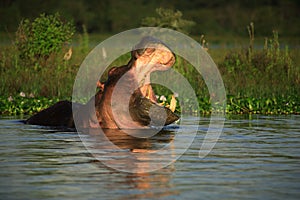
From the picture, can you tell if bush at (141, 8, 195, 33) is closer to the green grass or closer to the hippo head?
the green grass

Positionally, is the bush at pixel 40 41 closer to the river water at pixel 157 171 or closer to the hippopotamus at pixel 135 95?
the hippopotamus at pixel 135 95

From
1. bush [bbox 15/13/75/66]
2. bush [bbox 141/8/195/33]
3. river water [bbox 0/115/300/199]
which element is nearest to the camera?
river water [bbox 0/115/300/199]

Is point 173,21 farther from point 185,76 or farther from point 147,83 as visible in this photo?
point 147,83

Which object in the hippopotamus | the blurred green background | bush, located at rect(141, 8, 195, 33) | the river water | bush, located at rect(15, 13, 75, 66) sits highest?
the blurred green background

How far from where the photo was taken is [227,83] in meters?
17.2

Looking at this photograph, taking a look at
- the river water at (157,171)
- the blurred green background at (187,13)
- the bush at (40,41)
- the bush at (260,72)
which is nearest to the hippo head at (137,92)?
the river water at (157,171)

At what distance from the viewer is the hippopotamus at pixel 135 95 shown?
10383 millimetres

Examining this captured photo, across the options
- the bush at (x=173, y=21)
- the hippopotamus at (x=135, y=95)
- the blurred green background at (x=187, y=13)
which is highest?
the blurred green background at (x=187, y=13)

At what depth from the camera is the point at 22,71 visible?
17453mm

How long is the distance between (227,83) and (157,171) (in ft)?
32.2

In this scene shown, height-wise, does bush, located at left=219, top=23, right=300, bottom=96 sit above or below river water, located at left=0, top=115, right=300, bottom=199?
above

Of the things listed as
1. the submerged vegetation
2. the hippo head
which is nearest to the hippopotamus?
the hippo head

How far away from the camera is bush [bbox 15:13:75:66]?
18.4m

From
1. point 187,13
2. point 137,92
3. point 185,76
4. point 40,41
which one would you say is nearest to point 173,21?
point 40,41
